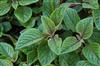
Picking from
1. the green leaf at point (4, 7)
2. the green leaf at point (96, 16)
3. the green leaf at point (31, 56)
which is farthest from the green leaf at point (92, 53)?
the green leaf at point (4, 7)

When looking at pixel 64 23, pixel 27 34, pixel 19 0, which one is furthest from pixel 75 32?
pixel 19 0

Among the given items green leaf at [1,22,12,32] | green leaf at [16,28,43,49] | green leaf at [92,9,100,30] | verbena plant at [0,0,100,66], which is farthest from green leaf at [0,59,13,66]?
green leaf at [92,9,100,30]

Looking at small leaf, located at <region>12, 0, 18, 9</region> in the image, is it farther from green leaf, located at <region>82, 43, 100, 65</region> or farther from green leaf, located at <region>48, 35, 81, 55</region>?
green leaf, located at <region>82, 43, 100, 65</region>

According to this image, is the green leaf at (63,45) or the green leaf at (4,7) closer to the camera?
the green leaf at (63,45)

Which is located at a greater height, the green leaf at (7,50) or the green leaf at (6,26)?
the green leaf at (6,26)

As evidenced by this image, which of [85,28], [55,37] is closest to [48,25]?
[55,37]

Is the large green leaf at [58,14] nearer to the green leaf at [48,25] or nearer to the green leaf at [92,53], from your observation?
the green leaf at [48,25]
